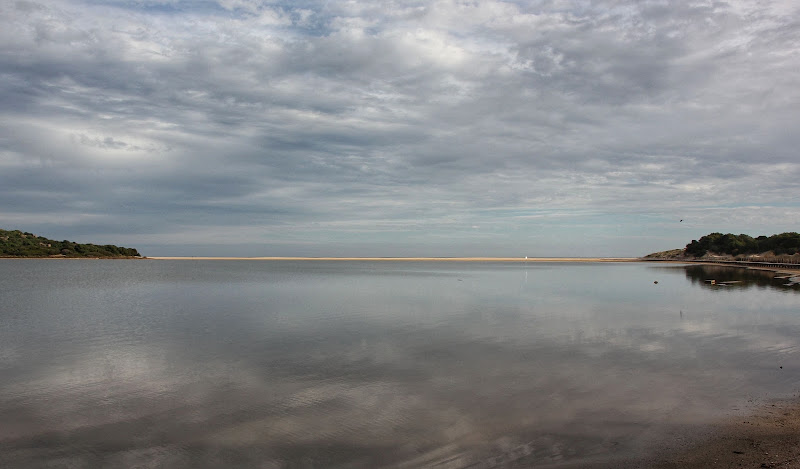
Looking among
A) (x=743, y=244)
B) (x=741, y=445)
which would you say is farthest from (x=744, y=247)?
(x=741, y=445)

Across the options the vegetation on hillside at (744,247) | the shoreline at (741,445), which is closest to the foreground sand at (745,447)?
the shoreline at (741,445)

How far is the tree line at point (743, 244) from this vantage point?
385 ft

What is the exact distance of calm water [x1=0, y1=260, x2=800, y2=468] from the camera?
8.91 m

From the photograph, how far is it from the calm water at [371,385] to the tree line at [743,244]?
116 meters

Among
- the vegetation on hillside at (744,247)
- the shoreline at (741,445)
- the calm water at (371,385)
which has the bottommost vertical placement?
the calm water at (371,385)

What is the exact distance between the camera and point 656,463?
8.03 metres

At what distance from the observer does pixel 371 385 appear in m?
13.3

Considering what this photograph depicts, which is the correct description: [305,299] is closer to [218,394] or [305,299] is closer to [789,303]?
[218,394]

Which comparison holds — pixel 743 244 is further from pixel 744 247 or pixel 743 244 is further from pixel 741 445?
pixel 741 445

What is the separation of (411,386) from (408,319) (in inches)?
531

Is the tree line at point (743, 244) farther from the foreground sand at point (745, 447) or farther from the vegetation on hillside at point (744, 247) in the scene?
the foreground sand at point (745, 447)

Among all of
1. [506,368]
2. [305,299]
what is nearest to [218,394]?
[506,368]

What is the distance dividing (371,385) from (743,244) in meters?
165

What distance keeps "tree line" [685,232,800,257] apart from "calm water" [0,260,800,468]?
116 m
